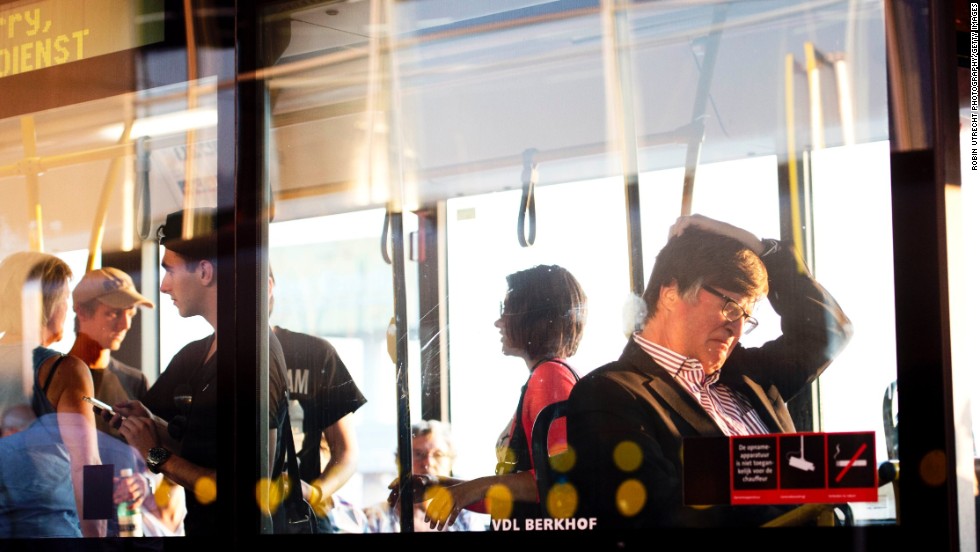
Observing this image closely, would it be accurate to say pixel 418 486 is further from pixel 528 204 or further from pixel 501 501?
pixel 528 204

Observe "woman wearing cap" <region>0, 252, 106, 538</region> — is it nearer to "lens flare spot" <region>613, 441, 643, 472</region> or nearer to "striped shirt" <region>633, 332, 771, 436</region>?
"lens flare spot" <region>613, 441, 643, 472</region>

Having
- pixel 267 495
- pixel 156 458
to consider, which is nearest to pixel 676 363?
pixel 267 495

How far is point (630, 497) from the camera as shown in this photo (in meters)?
2.35

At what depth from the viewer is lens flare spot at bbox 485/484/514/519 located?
96.3 inches

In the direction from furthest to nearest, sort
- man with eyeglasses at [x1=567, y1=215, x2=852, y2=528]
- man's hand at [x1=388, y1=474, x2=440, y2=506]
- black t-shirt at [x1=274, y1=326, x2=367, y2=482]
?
black t-shirt at [x1=274, y1=326, x2=367, y2=482] → man's hand at [x1=388, y1=474, x2=440, y2=506] → man with eyeglasses at [x1=567, y1=215, x2=852, y2=528]

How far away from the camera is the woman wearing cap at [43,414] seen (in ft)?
9.73

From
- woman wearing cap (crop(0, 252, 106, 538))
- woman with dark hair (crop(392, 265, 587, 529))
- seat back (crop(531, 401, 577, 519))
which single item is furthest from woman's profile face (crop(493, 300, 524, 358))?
woman wearing cap (crop(0, 252, 106, 538))

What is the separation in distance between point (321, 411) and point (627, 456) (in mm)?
767

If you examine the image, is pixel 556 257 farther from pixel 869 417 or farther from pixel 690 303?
pixel 869 417

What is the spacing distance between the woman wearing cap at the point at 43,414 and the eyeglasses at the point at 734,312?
171cm

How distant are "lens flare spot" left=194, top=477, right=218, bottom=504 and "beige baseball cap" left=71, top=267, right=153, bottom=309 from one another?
491 millimetres

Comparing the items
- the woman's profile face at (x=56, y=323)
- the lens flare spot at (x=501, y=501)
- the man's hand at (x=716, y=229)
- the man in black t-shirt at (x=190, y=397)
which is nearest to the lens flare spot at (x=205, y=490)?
the man in black t-shirt at (x=190, y=397)

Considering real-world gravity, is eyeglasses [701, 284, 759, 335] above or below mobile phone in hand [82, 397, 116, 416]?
above

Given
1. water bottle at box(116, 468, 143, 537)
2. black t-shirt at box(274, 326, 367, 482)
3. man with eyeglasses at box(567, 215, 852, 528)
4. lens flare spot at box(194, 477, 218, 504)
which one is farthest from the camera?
water bottle at box(116, 468, 143, 537)
